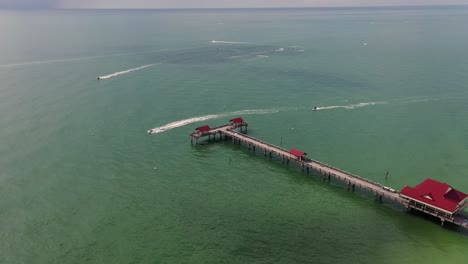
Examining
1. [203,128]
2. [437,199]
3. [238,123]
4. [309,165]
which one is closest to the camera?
[437,199]

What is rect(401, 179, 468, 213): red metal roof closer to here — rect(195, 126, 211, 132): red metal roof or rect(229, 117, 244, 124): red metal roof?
rect(229, 117, 244, 124): red metal roof

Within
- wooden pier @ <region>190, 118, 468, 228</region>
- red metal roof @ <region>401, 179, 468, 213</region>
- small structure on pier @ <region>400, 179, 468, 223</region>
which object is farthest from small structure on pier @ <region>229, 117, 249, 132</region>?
red metal roof @ <region>401, 179, 468, 213</region>

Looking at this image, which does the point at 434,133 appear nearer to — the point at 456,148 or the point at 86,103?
the point at 456,148

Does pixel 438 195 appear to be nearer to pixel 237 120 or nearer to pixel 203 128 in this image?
pixel 237 120

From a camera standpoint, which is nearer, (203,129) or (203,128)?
(203,129)

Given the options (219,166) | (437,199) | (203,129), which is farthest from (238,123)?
(437,199)

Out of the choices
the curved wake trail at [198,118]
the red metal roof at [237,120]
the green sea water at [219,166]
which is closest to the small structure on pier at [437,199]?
the green sea water at [219,166]
